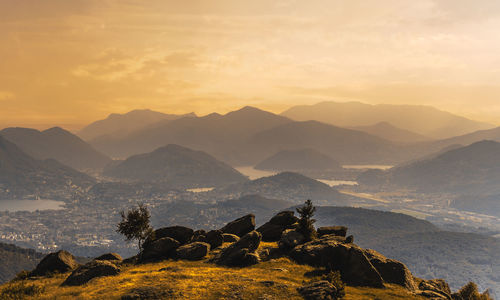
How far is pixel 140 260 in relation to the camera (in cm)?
6525

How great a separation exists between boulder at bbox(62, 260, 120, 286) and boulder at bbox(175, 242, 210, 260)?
11963 mm

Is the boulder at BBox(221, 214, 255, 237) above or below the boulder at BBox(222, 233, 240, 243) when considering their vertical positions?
above

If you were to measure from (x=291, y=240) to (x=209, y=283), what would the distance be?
23.1 m

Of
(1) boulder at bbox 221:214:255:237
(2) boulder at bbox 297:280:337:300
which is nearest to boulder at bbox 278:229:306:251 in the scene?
(1) boulder at bbox 221:214:255:237

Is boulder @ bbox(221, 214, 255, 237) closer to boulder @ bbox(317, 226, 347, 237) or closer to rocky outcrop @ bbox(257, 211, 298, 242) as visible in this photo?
rocky outcrop @ bbox(257, 211, 298, 242)

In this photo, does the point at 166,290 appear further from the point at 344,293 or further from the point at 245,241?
the point at 344,293

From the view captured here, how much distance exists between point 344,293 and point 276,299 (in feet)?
33.3

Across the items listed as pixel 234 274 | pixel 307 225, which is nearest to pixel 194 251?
pixel 234 274

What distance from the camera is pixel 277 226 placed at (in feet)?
253

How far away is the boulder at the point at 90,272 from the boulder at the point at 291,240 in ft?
102

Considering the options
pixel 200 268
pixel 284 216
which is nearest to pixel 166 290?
pixel 200 268

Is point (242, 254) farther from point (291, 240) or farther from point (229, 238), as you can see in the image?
point (229, 238)

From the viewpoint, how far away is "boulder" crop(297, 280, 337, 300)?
41.7m

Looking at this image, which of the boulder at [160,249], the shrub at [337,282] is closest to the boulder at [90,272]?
the boulder at [160,249]
